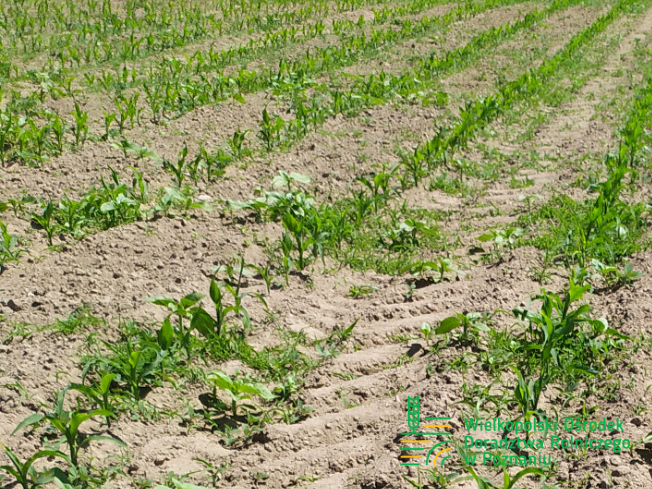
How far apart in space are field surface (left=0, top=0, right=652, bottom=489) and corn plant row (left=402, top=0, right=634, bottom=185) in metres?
0.04

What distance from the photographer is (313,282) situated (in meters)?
4.04

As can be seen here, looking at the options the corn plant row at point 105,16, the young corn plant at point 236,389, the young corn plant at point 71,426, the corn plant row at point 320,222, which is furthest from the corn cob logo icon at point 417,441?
the corn plant row at point 105,16

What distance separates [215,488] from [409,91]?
5.88m

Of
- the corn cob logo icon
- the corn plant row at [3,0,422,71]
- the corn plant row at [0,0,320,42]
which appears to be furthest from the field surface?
the corn plant row at [0,0,320,42]

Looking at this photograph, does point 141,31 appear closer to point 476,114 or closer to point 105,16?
point 105,16

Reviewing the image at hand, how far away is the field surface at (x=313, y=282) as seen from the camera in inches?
104

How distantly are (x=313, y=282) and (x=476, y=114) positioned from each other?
4.00 m

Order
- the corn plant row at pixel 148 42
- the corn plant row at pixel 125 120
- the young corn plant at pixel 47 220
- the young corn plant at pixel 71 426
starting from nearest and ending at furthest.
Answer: the young corn plant at pixel 71 426 < the young corn plant at pixel 47 220 < the corn plant row at pixel 125 120 < the corn plant row at pixel 148 42

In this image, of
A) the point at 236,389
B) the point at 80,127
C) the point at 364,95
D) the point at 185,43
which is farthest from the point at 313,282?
the point at 185,43

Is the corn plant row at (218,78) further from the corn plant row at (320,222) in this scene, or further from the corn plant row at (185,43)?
the corn plant row at (320,222)

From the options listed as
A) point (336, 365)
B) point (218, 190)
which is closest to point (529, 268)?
point (336, 365)

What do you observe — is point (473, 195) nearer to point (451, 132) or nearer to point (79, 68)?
point (451, 132)

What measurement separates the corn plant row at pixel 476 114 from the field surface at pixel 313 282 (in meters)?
0.04

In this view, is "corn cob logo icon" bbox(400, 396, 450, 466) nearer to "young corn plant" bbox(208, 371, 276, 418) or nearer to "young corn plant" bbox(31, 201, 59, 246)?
"young corn plant" bbox(208, 371, 276, 418)
